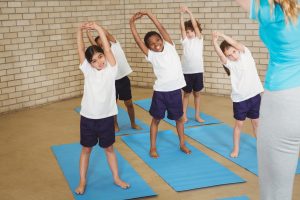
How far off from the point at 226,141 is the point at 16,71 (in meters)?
3.58

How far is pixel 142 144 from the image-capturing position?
180 inches

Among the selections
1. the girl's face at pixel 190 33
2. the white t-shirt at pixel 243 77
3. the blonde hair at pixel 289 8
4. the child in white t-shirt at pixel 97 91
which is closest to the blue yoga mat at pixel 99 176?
the child in white t-shirt at pixel 97 91

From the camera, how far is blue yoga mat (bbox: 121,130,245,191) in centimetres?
346

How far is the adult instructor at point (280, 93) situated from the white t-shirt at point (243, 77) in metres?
2.20

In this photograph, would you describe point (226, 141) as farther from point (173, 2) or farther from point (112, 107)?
point (173, 2)

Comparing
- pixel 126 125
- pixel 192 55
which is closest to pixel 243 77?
pixel 192 55

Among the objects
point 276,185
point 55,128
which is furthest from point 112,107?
point 55,128

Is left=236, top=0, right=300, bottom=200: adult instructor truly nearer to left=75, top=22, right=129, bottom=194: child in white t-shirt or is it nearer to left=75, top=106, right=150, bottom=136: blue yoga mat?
left=75, top=22, right=129, bottom=194: child in white t-shirt

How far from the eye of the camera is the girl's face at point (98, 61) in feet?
10.4

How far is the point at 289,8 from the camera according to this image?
59.3 inches

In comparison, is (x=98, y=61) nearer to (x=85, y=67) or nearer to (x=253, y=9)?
(x=85, y=67)

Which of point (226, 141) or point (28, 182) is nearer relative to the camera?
point (28, 182)

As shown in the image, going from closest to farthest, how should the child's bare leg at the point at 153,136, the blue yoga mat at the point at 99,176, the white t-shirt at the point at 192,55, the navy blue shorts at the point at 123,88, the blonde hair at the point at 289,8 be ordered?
the blonde hair at the point at 289,8 < the blue yoga mat at the point at 99,176 < the child's bare leg at the point at 153,136 < the navy blue shorts at the point at 123,88 < the white t-shirt at the point at 192,55

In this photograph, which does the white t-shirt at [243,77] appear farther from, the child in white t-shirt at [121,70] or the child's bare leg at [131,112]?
the child's bare leg at [131,112]
